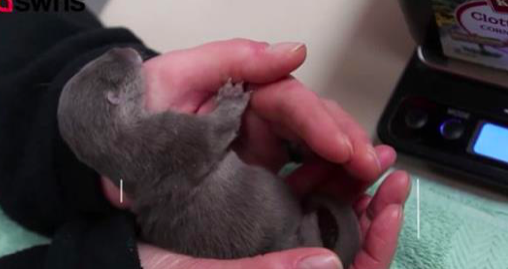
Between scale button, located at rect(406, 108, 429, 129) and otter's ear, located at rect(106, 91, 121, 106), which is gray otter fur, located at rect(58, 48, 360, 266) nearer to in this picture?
otter's ear, located at rect(106, 91, 121, 106)

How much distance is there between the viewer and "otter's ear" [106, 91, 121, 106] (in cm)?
61

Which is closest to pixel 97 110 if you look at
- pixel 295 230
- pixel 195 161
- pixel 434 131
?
pixel 195 161

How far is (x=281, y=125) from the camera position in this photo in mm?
661

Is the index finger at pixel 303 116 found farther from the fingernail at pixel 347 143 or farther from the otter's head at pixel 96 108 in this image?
the otter's head at pixel 96 108

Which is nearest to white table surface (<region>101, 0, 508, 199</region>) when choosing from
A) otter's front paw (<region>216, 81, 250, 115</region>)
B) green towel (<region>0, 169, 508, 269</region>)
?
green towel (<region>0, 169, 508, 269</region>)

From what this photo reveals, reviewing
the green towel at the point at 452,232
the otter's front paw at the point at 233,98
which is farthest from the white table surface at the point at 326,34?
the otter's front paw at the point at 233,98

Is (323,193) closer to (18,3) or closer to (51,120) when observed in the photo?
(51,120)

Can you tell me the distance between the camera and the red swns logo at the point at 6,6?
868 millimetres

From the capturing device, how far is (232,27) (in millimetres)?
804

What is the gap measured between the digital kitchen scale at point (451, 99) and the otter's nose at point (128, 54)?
26 cm

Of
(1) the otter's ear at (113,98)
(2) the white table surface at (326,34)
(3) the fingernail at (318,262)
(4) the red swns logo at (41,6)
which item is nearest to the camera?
(3) the fingernail at (318,262)

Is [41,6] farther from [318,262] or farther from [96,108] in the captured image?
[318,262]

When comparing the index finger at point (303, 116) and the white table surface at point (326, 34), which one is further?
the white table surface at point (326, 34)

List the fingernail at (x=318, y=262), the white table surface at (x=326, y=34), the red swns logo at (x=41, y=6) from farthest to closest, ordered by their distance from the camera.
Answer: the red swns logo at (x=41, y=6) → the white table surface at (x=326, y=34) → the fingernail at (x=318, y=262)
